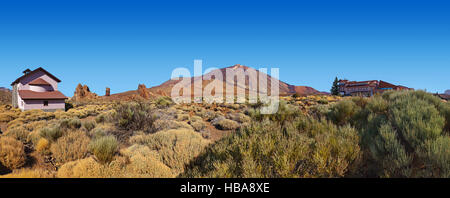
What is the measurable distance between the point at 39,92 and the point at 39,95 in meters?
1.42

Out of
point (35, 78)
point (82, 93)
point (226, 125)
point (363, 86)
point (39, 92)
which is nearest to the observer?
point (226, 125)

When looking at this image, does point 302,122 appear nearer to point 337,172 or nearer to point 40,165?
point 337,172

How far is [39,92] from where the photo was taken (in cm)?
2509

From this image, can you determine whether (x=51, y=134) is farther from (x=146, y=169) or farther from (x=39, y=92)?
(x=39, y=92)

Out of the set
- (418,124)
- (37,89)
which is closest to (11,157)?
(418,124)

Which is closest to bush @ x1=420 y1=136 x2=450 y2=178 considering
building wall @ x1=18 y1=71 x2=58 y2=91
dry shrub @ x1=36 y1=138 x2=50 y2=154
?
dry shrub @ x1=36 y1=138 x2=50 y2=154

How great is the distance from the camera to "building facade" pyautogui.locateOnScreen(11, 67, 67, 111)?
23.2m

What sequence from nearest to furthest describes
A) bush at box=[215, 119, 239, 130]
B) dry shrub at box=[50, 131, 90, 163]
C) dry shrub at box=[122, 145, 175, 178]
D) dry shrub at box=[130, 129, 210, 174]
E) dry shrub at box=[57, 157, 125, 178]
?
dry shrub at box=[57, 157, 125, 178]
dry shrub at box=[122, 145, 175, 178]
dry shrub at box=[130, 129, 210, 174]
dry shrub at box=[50, 131, 90, 163]
bush at box=[215, 119, 239, 130]

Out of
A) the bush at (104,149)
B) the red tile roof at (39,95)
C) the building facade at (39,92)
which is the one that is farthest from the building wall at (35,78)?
the bush at (104,149)

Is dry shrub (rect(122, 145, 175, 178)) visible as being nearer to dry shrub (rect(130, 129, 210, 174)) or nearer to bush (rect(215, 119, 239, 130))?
dry shrub (rect(130, 129, 210, 174))

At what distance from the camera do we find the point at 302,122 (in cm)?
568

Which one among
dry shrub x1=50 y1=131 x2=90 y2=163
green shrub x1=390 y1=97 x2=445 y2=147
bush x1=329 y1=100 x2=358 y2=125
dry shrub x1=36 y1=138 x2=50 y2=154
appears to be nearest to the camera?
green shrub x1=390 y1=97 x2=445 y2=147
